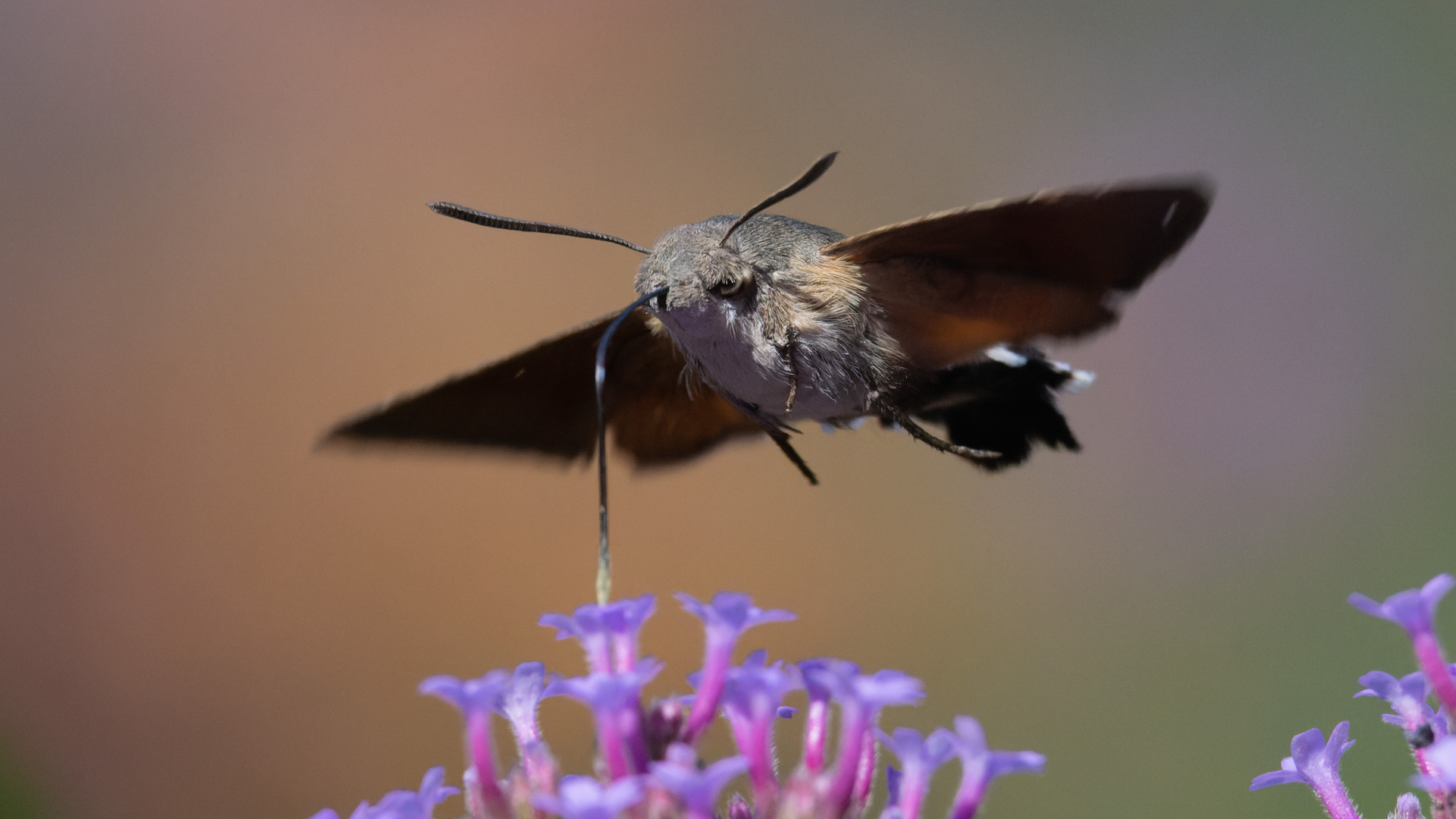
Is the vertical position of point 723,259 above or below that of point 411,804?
above

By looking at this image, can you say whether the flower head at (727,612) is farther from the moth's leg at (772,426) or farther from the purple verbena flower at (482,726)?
the moth's leg at (772,426)

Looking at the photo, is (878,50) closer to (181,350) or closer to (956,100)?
(956,100)

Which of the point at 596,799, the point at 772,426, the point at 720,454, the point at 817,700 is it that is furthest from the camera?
the point at 720,454

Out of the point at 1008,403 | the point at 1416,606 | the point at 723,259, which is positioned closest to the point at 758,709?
the point at 1416,606

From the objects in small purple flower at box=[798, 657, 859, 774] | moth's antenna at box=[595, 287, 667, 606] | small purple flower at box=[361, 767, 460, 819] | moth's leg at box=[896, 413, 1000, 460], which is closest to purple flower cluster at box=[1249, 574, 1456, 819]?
small purple flower at box=[798, 657, 859, 774]

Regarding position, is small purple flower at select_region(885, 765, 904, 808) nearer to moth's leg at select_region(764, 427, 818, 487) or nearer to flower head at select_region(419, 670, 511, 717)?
flower head at select_region(419, 670, 511, 717)

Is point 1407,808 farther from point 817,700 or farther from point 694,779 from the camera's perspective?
point 694,779

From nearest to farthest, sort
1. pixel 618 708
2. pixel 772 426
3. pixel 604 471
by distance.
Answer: pixel 618 708, pixel 604 471, pixel 772 426
